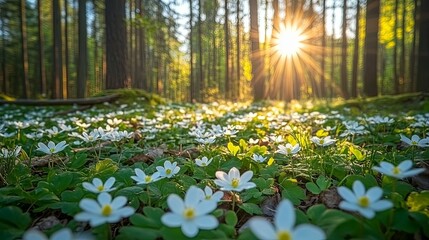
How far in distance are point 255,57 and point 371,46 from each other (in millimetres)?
4258

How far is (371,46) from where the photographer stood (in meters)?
8.67

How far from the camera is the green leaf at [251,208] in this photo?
3.83 ft

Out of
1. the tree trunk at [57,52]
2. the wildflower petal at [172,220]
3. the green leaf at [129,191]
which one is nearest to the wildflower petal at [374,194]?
the wildflower petal at [172,220]

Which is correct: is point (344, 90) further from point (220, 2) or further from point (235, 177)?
point (235, 177)

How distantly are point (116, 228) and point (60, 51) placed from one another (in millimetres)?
16492

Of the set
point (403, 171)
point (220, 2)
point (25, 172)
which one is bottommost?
point (25, 172)

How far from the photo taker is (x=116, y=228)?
112cm

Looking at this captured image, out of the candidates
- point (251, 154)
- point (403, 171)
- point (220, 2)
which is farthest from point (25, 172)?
point (220, 2)

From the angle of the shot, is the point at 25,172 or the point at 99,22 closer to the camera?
the point at 25,172

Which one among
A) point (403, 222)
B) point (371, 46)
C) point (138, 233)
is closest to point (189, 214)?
point (138, 233)

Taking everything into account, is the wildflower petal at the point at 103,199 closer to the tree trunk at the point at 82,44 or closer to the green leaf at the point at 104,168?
the green leaf at the point at 104,168

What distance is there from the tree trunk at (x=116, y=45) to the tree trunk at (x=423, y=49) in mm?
7477

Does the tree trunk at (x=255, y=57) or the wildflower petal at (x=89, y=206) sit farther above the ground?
the tree trunk at (x=255, y=57)

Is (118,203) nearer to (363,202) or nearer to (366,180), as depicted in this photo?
(363,202)
